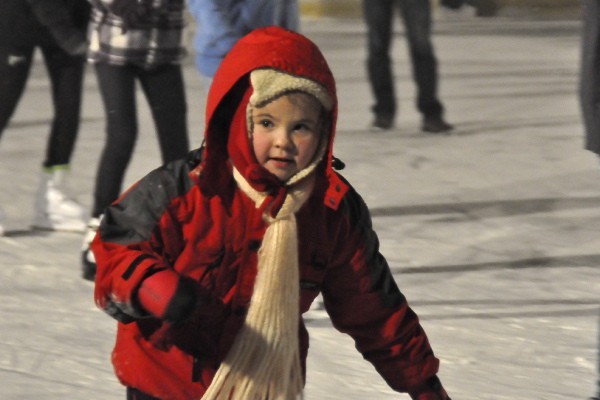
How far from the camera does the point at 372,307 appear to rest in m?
3.05

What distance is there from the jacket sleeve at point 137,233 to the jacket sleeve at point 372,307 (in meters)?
0.34

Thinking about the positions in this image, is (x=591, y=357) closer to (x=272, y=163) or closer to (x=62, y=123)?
(x=272, y=163)

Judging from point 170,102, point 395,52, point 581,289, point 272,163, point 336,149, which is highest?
point 272,163

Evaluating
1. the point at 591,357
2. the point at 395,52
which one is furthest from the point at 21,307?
the point at 395,52

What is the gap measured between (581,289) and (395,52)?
7079 millimetres

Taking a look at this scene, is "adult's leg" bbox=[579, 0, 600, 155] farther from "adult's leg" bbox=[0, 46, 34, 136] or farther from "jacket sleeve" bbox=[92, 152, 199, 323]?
"adult's leg" bbox=[0, 46, 34, 136]

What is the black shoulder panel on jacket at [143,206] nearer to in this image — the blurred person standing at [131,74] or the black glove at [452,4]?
the blurred person standing at [131,74]

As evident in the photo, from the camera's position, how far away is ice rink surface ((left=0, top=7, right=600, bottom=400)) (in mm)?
4520

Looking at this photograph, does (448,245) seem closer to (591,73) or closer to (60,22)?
(60,22)

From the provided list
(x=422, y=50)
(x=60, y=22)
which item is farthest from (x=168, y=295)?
(x=422, y=50)

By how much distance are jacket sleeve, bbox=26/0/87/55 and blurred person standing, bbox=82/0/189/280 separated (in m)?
0.10

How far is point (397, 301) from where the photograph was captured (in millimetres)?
3072

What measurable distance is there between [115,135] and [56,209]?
3.33 ft

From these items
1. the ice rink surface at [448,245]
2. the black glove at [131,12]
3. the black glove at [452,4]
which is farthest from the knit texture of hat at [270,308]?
the black glove at [452,4]
